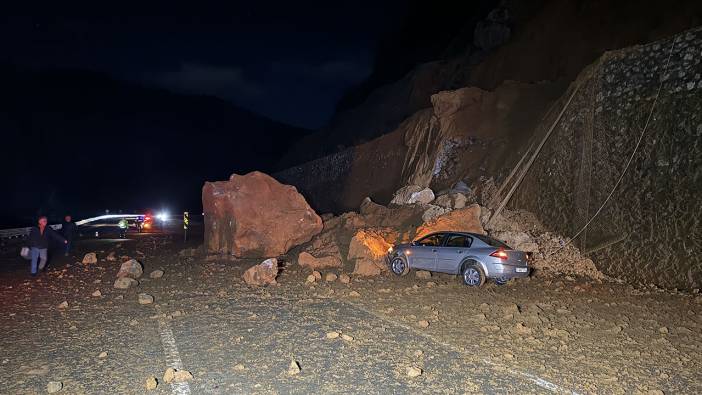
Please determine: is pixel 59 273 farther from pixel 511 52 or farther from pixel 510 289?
pixel 511 52

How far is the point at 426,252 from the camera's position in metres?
13.5

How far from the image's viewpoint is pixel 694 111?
1248 centimetres

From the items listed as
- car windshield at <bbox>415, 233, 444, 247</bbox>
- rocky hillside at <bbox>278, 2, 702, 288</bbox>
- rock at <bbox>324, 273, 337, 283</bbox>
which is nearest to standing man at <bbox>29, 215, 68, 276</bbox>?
rock at <bbox>324, 273, 337, 283</bbox>

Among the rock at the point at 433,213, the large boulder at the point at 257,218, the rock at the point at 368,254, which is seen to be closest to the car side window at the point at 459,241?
the rock at the point at 368,254

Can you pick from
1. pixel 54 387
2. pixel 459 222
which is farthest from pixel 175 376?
pixel 459 222

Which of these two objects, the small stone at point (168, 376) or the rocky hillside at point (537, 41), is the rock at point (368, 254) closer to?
the small stone at point (168, 376)

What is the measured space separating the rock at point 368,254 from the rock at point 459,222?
1.70 meters

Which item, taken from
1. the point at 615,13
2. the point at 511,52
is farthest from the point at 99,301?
the point at 511,52

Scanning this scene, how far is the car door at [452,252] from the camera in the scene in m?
12.6

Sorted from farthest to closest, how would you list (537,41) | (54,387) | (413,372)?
1. (537,41)
2. (413,372)
3. (54,387)

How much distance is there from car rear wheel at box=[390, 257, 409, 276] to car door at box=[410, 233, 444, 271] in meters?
0.24

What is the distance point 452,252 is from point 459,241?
0.43 m

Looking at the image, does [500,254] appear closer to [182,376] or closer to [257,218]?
[182,376]

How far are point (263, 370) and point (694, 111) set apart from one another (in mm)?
12730
